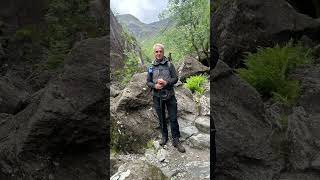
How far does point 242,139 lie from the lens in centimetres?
615

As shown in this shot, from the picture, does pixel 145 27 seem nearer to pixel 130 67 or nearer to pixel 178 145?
pixel 130 67

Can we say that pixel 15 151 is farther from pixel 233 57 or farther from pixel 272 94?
pixel 233 57

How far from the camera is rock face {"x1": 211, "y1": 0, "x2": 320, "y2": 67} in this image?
9320 mm

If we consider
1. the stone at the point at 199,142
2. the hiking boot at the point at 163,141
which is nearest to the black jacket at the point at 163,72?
the hiking boot at the point at 163,141

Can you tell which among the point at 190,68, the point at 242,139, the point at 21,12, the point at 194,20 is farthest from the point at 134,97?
the point at 21,12

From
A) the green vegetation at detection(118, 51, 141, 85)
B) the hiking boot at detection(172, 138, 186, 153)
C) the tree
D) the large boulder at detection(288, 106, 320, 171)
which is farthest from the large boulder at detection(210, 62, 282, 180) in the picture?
the green vegetation at detection(118, 51, 141, 85)

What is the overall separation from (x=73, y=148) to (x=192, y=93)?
289 centimetres

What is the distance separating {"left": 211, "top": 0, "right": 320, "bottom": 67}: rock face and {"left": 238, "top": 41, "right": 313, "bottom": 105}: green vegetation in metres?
1.21

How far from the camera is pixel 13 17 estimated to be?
1059cm

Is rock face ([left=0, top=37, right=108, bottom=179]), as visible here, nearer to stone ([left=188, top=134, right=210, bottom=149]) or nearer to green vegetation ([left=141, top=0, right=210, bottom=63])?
stone ([left=188, top=134, right=210, bottom=149])

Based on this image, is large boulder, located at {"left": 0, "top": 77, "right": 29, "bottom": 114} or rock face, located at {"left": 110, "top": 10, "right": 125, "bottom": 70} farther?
rock face, located at {"left": 110, "top": 10, "right": 125, "bottom": 70}

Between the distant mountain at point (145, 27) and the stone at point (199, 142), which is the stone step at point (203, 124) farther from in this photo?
the distant mountain at point (145, 27)

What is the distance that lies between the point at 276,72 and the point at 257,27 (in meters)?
Answer: 2.35

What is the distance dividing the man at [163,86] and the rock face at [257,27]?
3.63m
